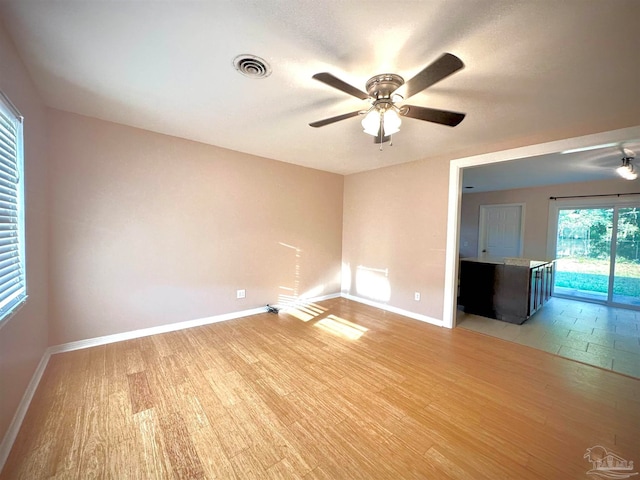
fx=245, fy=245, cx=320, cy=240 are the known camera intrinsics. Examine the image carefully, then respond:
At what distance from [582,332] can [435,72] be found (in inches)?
162

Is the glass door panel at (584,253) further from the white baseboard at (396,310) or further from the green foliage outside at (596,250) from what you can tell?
the white baseboard at (396,310)

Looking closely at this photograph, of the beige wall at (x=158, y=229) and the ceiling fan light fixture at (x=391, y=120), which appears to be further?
the beige wall at (x=158, y=229)

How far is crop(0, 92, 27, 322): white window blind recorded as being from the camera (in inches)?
57.6

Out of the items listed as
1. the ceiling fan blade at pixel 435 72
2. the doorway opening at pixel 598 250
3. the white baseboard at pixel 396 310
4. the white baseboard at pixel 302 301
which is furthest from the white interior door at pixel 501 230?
the ceiling fan blade at pixel 435 72

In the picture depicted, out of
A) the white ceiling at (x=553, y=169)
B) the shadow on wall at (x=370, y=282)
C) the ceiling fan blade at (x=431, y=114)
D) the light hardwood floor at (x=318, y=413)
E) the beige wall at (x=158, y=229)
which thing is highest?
the white ceiling at (x=553, y=169)

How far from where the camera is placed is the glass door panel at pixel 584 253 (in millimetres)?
4852

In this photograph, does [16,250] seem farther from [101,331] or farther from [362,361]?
[362,361]

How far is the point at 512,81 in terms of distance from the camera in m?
1.76

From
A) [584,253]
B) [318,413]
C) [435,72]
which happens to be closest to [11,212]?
[318,413]

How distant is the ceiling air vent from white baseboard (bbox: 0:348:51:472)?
263 centimetres

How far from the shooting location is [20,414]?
5.31 ft

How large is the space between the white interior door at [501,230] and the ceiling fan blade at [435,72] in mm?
5906

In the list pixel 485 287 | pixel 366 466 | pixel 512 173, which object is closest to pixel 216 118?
pixel 366 466

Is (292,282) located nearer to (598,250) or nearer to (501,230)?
(501,230)
